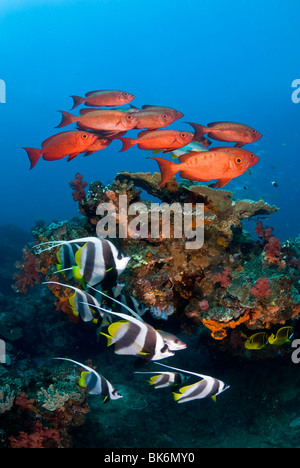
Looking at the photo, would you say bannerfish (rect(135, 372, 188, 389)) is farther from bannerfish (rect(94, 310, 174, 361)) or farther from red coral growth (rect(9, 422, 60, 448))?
red coral growth (rect(9, 422, 60, 448))

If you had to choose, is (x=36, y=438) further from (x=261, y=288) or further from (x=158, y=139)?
(x=158, y=139)

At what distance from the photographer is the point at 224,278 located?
4.37 metres

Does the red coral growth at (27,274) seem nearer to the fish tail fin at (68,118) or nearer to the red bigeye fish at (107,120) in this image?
the fish tail fin at (68,118)

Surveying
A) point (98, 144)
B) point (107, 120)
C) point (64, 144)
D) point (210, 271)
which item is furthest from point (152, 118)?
point (210, 271)

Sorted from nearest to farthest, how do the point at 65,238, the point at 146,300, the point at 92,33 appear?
the point at 146,300 < the point at 65,238 < the point at 92,33

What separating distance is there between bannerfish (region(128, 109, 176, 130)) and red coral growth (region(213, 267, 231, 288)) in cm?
246

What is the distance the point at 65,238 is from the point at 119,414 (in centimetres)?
345

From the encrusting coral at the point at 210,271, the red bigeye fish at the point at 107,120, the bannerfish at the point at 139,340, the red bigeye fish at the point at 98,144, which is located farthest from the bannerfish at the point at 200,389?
the red bigeye fish at the point at 107,120

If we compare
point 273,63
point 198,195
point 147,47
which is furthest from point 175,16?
point 198,195

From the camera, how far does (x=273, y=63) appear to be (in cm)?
9188

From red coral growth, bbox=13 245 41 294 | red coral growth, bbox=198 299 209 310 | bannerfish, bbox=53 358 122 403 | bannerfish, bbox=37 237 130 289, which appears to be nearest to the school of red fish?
bannerfish, bbox=37 237 130 289

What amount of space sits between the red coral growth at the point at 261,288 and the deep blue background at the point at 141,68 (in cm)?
8343

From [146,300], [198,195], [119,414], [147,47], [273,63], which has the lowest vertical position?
[119,414]
